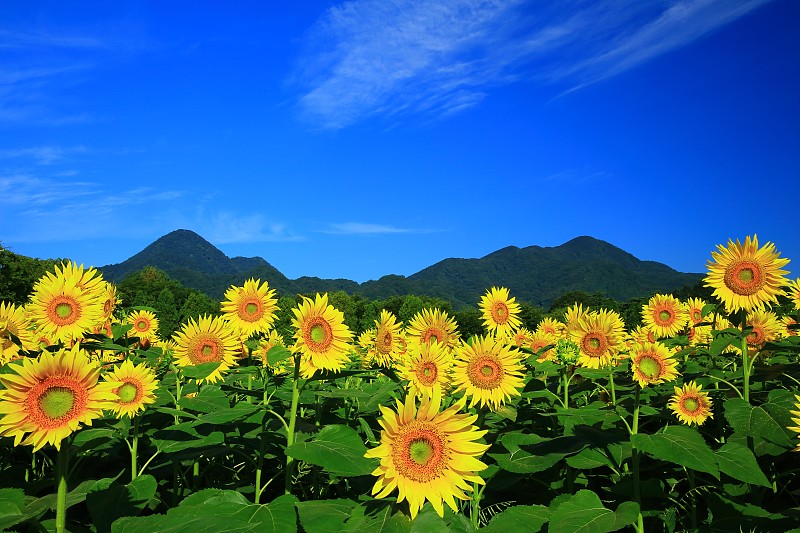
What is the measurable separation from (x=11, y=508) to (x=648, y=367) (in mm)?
4713

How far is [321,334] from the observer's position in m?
4.82

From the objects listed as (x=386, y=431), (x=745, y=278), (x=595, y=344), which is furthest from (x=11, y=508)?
(x=745, y=278)

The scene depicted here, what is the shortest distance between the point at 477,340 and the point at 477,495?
1498mm

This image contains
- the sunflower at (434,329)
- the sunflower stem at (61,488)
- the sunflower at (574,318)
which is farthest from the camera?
the sunflower at (434,329)

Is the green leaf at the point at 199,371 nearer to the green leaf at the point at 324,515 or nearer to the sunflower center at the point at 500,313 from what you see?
the green leaf at the point at 324,515

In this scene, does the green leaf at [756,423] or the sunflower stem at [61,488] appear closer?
the sunflower stem at [61,488]

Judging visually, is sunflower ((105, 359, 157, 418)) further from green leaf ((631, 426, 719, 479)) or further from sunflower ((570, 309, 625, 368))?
sunflower ((570, 309, 625, 368))

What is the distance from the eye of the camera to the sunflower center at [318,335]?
4.77 metres

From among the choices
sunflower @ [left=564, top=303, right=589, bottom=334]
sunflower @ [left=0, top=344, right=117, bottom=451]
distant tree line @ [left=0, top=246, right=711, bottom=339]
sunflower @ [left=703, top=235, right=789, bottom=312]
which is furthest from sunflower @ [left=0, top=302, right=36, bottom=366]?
distant tree line @ [left=0, top=246, right=711, bottom=339]

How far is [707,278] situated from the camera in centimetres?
564

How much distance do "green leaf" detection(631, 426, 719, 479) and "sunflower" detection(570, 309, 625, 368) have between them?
2289 mm

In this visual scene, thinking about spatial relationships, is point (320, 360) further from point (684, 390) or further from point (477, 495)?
point (684, 390)

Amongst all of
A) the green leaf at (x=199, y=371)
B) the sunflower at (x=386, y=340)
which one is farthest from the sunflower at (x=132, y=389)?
the sunflower at (x=386, y=340)

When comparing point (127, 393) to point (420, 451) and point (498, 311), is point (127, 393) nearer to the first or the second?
point (420, 451)
